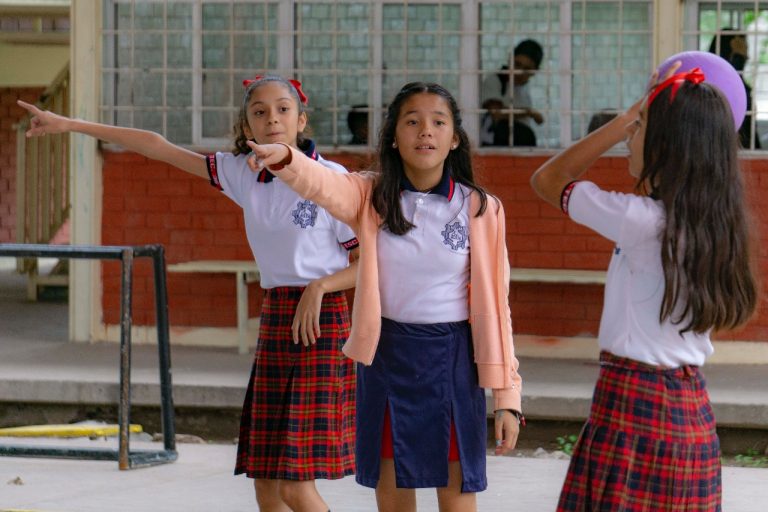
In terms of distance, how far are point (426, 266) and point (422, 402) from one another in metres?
0.37

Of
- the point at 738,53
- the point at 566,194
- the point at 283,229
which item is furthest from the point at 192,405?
the point at 566,194

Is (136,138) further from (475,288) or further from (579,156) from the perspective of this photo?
(579,156)

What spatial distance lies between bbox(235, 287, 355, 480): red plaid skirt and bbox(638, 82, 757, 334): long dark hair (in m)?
1.37

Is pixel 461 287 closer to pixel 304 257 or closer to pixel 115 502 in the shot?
pixel 304 257

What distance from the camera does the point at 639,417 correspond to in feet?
10.8

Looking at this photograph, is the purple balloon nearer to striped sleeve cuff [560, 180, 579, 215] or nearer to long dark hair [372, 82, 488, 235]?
striped sleeve cuff [560, 180, 579, 215]

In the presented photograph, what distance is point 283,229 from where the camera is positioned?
4.25 meters

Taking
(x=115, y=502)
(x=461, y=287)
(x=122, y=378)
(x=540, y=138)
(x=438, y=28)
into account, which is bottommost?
(x=115, y=502)

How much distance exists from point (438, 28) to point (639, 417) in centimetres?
601

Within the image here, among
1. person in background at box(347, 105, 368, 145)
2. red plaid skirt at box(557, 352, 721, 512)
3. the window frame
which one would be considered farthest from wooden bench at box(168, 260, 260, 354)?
red plaid skirt at box(557, 352, 721, 512)

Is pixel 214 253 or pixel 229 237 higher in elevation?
pixel 229 237

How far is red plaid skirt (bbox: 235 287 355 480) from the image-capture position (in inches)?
168

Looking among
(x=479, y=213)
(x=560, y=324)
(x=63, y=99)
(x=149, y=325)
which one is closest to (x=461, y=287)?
(x=479, y=213)

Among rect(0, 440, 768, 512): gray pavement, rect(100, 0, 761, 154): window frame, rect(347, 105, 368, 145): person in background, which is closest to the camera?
rect(0, 440, 768, 512): gray pavement
